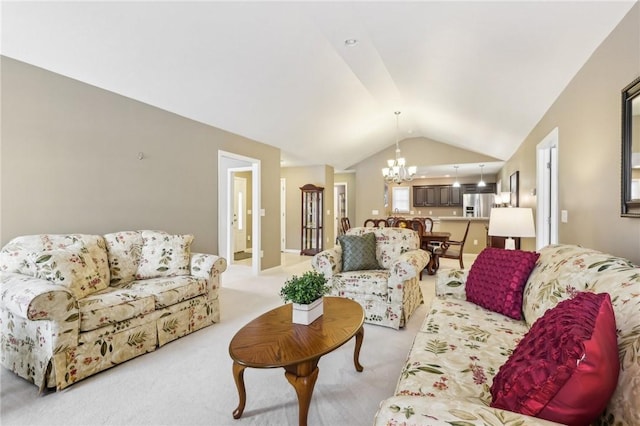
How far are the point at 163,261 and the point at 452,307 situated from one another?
2.60m

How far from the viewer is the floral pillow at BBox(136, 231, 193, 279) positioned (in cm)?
288

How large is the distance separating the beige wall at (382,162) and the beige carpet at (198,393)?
17.9 feet

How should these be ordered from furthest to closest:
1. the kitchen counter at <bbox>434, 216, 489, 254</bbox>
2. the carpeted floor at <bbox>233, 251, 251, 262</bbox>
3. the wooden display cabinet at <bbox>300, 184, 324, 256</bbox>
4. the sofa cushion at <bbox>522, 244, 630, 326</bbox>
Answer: the kitchen counter at <bbox>434, 216, 489, 254</bbox>, the wooden display cabinet at <bbox>300, 184, 324, 256</bbox>, the carpeted floor at <bbox>233, 251, 251, 262</bbox>, the sofa cushion at <bbox>522, 244, 630, 326</bbox>

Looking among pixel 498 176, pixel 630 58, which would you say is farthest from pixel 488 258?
pixel 498 176

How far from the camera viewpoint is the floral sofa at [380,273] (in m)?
2.83

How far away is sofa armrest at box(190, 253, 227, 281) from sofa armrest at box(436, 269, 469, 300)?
2.07 metres

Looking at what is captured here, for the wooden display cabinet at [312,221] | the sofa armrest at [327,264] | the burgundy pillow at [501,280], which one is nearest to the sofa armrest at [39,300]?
the sofa armrest at [327,264]

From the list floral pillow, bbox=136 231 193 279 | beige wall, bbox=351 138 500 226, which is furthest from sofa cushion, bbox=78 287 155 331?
beige wall, bbox=351 138 500 226

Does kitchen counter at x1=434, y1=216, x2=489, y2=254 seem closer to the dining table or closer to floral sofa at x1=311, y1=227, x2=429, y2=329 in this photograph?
the dining table

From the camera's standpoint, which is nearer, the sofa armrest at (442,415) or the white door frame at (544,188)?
the sofa armrest at (442,415)

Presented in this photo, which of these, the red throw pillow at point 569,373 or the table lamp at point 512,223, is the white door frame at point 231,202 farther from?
the red throw pillow at point 569,373

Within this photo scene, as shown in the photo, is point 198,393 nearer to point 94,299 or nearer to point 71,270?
point 94,299

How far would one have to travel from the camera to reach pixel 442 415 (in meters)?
0.79

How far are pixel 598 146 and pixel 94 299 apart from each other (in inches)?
143
